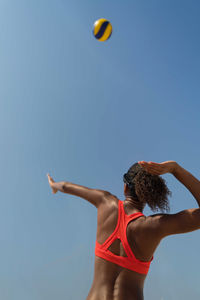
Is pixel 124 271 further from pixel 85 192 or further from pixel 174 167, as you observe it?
pixel 174 167

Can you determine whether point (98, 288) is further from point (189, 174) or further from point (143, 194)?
point (189, 174)

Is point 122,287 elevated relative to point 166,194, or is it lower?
lower

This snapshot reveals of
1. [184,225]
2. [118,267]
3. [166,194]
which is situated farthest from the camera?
[166,194]

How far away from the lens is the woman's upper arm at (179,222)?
280 cm

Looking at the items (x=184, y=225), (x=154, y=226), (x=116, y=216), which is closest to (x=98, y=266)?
(x=116, y=216)

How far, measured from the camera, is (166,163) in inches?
127

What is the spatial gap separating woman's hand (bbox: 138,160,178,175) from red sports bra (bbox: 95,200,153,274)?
19.7 inches

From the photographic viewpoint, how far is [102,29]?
7828 millimetres

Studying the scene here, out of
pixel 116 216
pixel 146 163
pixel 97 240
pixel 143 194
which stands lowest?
pixel 97 240

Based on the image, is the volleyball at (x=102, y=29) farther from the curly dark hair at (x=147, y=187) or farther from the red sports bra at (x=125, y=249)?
the red sports bra at (x=125, y=249)

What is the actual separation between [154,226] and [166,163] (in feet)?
2.35

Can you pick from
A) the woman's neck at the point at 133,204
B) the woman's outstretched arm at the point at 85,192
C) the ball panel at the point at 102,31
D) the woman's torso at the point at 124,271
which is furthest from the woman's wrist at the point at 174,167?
the ball panel at the point at 102,31

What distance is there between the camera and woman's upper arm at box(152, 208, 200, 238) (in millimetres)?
2805

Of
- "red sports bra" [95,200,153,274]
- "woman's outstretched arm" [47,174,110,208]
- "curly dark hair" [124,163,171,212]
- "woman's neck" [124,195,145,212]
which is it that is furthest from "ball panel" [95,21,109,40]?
"red sports bra" [95,200,153,274]
